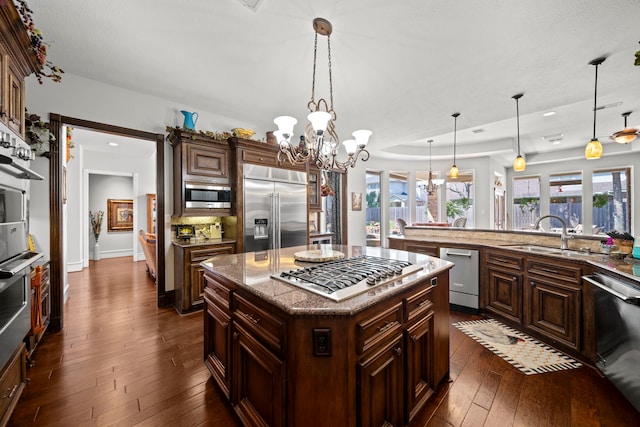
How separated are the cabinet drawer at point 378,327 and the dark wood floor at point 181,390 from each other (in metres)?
0.74

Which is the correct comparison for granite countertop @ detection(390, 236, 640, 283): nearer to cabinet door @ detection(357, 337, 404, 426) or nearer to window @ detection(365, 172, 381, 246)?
cabinet door @ detection(357, 337, 404, 426)

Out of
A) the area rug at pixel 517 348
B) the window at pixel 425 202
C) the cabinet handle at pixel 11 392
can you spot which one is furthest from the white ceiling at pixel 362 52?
the window at pixel 425 202

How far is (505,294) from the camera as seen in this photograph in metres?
2.88

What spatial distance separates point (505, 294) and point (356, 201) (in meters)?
4.24

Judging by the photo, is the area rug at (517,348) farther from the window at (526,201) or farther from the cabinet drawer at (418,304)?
the window at (526,201)

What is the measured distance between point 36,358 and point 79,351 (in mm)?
288

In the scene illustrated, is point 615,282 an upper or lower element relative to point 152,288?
upper

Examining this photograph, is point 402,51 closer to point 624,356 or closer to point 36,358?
point 624,356

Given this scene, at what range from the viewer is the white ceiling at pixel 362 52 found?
1965 mm

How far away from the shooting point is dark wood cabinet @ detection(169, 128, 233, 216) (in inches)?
132

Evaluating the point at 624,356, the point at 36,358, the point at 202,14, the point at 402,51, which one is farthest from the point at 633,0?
the point at 36,358

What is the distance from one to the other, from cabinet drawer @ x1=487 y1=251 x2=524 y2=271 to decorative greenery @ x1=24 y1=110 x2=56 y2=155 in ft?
16.4

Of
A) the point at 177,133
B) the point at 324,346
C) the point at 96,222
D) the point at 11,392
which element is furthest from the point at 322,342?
the point at 96,222

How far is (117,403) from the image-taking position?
1736mm
